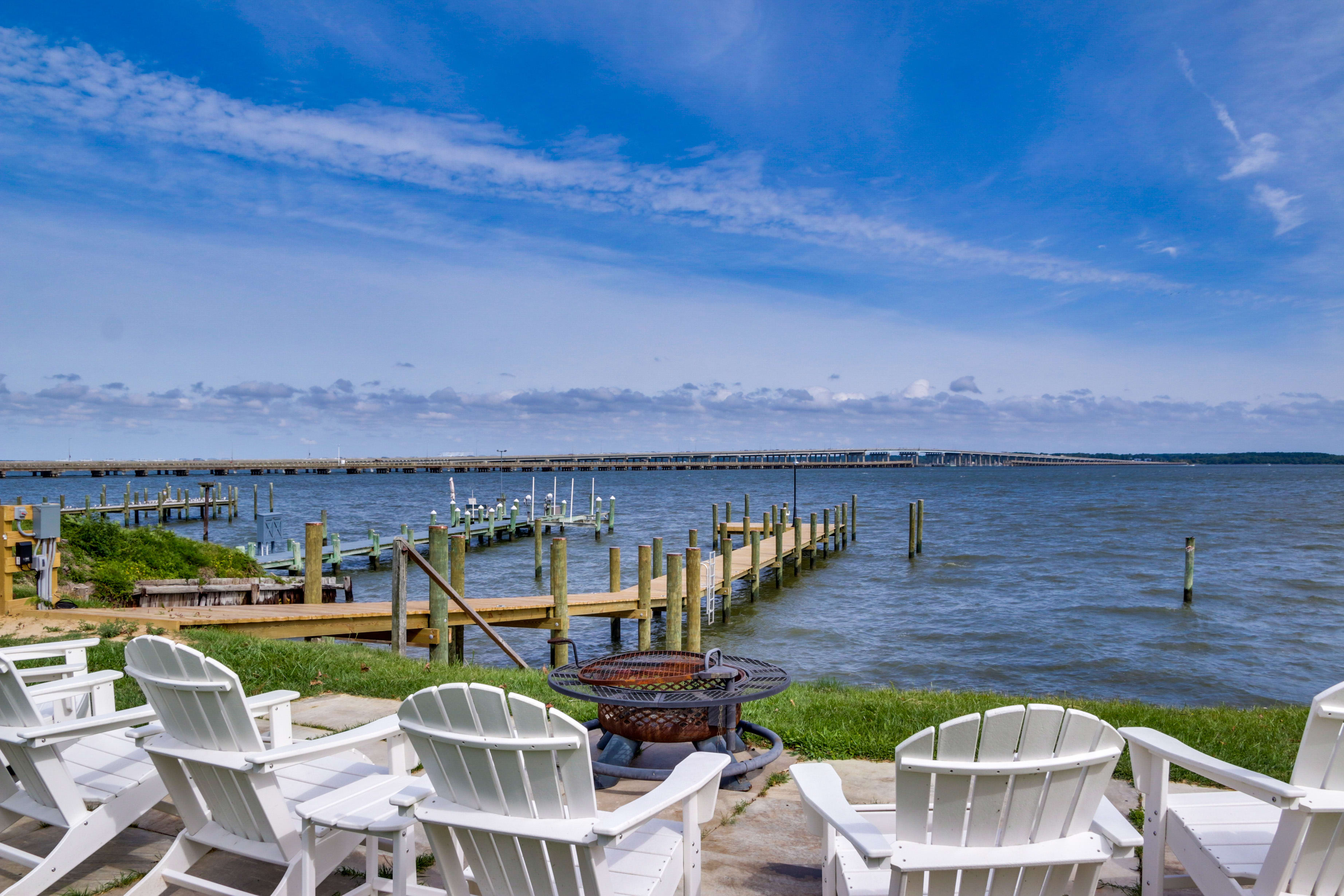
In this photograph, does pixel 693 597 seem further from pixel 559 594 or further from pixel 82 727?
pixel 82 727

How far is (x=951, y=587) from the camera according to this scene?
22359 millimetres

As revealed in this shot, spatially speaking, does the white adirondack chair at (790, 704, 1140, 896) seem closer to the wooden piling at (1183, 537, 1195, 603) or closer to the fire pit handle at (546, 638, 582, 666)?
the fire pit handle at (546, 638, 582, 666)

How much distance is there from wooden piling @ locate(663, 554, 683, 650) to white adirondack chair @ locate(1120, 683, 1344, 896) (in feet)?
31.5

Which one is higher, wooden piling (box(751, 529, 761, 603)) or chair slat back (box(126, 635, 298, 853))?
chair slat back (box(126, 635, 298, 853))

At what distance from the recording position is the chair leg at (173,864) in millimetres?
2828

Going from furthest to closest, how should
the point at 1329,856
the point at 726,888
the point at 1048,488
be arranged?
1. the point at 1048,488
2. the point at 726,888
3. the point at 1329,856

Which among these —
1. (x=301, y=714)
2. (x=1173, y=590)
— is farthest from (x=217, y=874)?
(x=1173, y=590)

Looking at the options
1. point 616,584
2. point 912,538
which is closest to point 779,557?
point 616,584

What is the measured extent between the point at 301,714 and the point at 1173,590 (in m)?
22.6

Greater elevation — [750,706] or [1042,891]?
[1042,891]

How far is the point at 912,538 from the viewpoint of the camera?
29906 millimetres

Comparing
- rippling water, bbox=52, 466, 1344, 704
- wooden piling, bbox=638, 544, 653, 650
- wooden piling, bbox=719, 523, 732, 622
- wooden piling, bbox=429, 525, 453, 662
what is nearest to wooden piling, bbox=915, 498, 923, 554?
rippling water, bbox=52, 466, 1344, 704

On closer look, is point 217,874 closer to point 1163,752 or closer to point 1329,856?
point 1163,752

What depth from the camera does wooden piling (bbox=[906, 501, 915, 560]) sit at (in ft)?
→ 96.9
